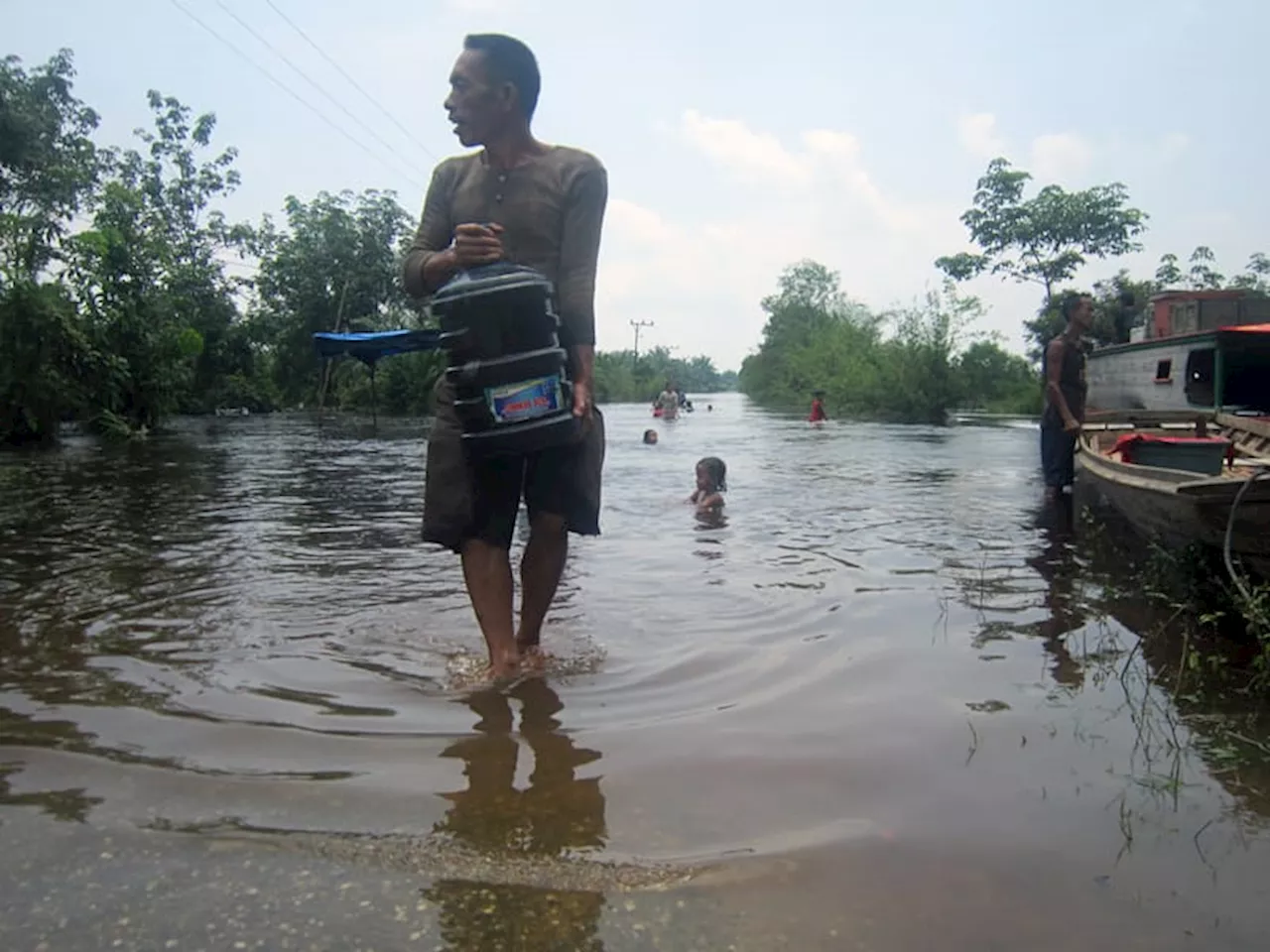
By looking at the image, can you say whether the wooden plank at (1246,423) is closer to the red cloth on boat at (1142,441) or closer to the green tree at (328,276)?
the red cloth on boat at (1142,441)

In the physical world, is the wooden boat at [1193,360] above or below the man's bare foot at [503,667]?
above

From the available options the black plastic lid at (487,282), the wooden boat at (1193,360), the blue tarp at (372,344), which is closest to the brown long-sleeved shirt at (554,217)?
the black plastic lid at (487,282)

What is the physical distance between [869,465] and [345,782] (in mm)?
13363

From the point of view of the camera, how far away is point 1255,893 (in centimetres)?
194

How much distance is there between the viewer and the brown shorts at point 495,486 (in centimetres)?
322

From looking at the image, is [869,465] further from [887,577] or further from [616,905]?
[616,905]

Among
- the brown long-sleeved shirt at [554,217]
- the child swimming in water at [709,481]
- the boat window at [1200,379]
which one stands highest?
the brown long-sleeved shirt at [554,217]

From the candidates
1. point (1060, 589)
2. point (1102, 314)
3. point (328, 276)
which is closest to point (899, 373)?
point (1102, 314)

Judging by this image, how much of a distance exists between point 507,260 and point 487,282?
0.24m

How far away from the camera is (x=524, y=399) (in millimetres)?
3057

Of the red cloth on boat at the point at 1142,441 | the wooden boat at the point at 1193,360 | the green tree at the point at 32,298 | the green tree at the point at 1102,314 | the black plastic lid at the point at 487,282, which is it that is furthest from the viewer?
the green tree at the point at 1102,314

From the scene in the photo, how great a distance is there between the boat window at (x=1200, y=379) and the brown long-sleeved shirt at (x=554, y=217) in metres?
9.14

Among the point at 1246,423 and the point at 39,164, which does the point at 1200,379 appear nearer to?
the point at 1246,423

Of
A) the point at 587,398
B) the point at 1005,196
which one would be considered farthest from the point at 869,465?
the point at 1005,196
